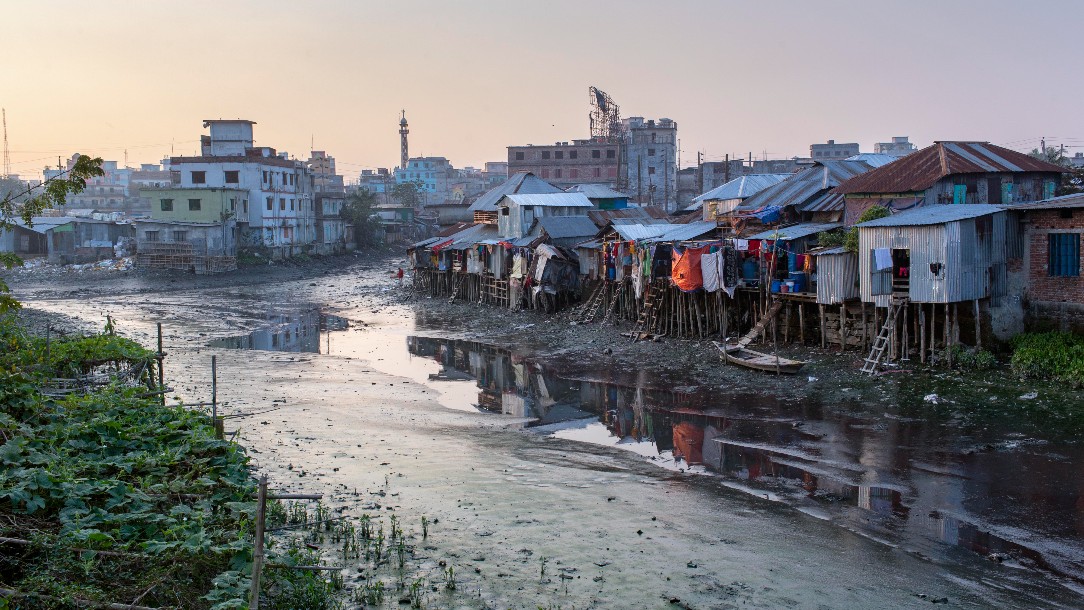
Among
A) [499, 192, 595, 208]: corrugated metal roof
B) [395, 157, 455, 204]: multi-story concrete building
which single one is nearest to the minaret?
[395, 157, 455, 204]: multi-story concrete building

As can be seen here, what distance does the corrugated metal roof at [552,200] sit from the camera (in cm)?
4856

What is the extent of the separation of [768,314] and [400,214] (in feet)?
213

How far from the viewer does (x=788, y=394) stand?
2441cm

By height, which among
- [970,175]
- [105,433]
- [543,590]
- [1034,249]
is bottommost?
[543,590]

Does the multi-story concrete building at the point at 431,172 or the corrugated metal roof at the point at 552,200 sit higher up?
the multi-story concrete building at the point at 431,172

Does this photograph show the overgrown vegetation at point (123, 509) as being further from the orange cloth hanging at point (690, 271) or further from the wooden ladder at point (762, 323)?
the orange cloth hanging at point (690, 271)

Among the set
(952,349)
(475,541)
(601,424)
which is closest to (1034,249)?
(952,349)

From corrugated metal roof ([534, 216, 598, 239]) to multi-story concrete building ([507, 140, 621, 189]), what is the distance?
1515 inches

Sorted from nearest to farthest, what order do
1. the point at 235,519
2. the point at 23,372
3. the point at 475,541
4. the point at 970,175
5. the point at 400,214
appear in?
the point at 235,519 < the point at 475,541 < the point at 23,372 < the point at 970,175 < the point at 400,214

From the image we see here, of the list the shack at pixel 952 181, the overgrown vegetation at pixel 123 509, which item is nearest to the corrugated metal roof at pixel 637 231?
the shack at pixel 952 181

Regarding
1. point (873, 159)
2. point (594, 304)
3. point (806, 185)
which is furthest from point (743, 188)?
point (594, 304)

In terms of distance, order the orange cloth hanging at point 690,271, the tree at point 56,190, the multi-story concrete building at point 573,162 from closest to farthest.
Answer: the tree at point 56,190 < the orange cloth hanging at point 690,271 < the multi-story concrete building at point 573,162

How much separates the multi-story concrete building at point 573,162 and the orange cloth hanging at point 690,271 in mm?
53065

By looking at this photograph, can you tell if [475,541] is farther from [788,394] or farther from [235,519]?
[788,394]
